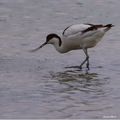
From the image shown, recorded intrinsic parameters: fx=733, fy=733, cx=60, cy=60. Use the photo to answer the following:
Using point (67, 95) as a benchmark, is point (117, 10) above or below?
above

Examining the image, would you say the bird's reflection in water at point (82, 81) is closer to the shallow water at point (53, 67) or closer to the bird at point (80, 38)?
the shallow water at point (53, 67)

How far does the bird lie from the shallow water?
235 millimetres

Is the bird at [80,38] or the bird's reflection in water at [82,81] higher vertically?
the bird at [80,38]

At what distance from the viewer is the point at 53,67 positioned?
12336mm

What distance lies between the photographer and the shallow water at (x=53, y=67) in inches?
370

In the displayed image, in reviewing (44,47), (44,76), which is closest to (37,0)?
(44,47)

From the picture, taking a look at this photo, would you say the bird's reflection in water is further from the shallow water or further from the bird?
the bird

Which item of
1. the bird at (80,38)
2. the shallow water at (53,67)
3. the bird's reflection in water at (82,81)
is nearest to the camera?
the shallow water at (53,67)

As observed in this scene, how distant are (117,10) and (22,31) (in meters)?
3.33

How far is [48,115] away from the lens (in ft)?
29.3

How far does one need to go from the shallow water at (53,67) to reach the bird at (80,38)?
0.23 m

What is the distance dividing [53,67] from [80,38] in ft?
2.61

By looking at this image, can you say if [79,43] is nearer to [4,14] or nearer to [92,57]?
[92,57]

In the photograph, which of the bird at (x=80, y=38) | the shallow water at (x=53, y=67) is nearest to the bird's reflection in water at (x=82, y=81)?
the shallow water at (x=53, y=67)
